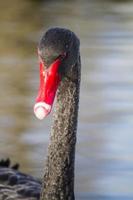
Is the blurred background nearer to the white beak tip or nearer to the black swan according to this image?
the black swan

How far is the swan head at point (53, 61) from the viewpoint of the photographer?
401 cm

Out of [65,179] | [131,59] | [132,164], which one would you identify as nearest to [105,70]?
[131,59]

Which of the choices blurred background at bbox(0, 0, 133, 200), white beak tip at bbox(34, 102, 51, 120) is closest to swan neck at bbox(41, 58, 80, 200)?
white beak tip at bbox(34, 102, 51, 120)

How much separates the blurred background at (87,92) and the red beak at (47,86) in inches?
74.4

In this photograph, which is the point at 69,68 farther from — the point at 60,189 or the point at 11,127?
the point at 11,127

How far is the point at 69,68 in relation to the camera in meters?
4.30

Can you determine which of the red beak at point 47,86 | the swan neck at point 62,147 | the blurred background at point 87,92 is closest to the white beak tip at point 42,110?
the red beak at point 47,86

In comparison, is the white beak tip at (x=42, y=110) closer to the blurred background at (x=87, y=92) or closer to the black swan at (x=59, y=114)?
the black swan at (x=59, y=114)

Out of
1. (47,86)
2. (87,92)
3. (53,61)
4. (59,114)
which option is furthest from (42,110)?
(87,92)

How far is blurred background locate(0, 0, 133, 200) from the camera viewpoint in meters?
6.34

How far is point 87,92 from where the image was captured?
26.4ft

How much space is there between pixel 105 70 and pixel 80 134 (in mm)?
1749

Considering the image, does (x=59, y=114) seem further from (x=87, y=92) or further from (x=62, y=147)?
(x=87, y=92)

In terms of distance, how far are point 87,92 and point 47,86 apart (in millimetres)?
3980
